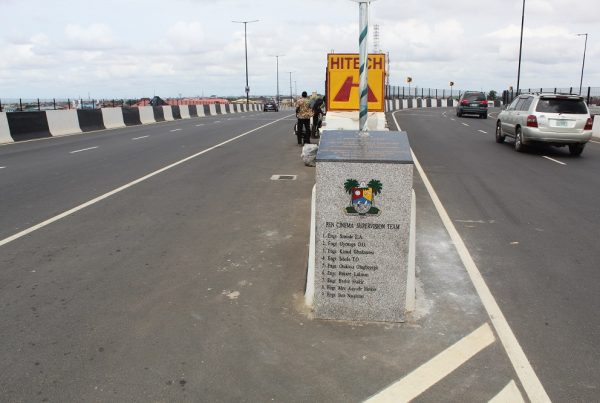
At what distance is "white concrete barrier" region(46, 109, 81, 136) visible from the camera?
22.5m

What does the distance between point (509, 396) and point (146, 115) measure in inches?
1290

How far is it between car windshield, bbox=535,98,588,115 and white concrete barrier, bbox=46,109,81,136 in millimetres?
18945

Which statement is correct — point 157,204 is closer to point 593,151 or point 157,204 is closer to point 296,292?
point 296,292

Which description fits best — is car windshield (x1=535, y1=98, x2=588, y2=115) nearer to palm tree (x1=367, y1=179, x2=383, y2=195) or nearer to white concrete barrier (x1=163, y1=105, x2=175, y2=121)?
palm tree (x1=367, y1=179, x2=383, y2=195)

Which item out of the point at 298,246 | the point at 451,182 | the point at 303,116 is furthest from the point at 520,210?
the point at 303,116

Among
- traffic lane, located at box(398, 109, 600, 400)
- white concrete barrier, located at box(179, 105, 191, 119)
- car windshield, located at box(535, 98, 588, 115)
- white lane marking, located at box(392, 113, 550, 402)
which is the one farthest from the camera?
white concrete barrier, located at box(179, 105, 191, 119)

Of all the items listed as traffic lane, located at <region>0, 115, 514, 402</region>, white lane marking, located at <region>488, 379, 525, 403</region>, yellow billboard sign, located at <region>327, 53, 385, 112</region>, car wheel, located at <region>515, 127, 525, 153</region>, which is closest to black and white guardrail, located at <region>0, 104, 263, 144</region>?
yellow billboard sign, located at <region>327, 53, 385, 112</region>

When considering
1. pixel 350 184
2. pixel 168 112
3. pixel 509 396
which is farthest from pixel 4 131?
pixel 509 396

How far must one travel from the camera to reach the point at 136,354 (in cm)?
389

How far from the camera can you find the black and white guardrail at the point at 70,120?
20.0 metres

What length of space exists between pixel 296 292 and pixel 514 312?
1.96 meters

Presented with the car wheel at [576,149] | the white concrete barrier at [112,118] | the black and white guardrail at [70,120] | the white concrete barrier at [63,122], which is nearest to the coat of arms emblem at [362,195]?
the car wheel at [576,149]

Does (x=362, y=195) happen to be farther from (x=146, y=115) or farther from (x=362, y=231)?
(x=146, y=115)

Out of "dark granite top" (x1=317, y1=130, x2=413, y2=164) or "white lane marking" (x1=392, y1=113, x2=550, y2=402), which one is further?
"dark granite top" (x1=317, y1=130, x2=413, y2=164)
